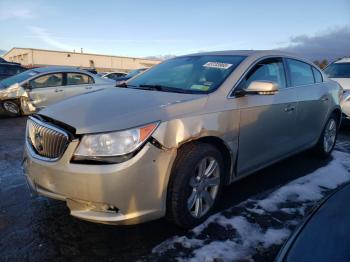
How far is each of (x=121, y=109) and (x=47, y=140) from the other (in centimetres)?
66

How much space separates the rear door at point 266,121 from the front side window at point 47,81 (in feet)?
22.2

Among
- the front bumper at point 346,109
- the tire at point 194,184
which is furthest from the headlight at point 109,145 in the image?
the front bumper at point 346,109

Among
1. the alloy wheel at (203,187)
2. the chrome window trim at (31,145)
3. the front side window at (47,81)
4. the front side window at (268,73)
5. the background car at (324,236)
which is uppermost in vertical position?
the front side window at (268,73)

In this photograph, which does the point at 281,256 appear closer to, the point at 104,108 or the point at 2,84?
the point at 104,108

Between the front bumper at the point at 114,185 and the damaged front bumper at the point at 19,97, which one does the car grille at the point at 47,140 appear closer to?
the front bumper at the point at 114,185

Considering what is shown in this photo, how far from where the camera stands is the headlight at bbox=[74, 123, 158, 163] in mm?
2391

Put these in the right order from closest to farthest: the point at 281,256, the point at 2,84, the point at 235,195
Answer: the point at 281,256, the point at 235,195, the point at 2,84

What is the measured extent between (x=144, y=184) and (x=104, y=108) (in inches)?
29.8

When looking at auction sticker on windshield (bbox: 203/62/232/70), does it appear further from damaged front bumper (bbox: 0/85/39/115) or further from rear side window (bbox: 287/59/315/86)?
damaged front bumper (bbox: 0/85/39/115)

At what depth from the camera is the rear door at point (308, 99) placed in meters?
4.23

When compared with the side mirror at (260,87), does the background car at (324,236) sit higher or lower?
lower

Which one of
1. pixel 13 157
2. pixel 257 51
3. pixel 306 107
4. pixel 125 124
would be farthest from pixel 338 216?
pixel 13 157

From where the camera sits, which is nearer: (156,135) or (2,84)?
(156,135)

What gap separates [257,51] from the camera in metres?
3.85
